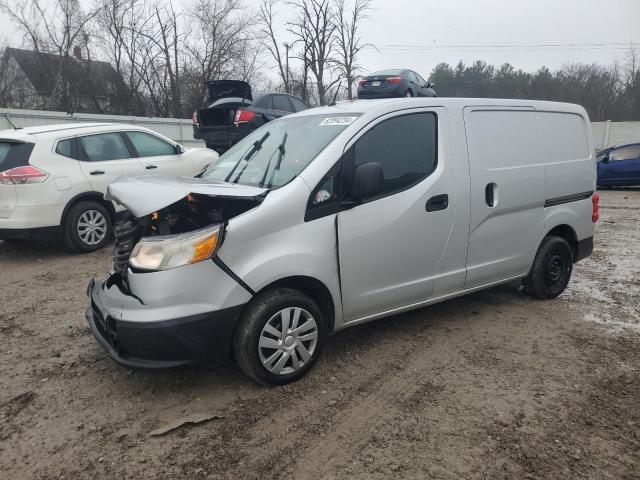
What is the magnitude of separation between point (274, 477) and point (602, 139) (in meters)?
33.2

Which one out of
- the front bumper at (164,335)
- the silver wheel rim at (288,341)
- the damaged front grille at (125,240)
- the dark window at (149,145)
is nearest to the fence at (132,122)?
the dark window at (149,145)

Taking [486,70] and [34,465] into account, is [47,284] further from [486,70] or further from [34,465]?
[486,70]

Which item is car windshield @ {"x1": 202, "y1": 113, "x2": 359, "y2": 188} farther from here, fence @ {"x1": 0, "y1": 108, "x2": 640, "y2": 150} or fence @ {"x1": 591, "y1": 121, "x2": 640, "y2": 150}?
fence @ {"x1": 591, "y1": 121, "x2": 640, "y2": 150}

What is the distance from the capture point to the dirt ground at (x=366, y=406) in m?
2.49

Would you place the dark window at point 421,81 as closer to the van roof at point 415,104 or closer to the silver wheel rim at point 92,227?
the van roof at point 415,104

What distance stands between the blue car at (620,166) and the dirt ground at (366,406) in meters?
13.5

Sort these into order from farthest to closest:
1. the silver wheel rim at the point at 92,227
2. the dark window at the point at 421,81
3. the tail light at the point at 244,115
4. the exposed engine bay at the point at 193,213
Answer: the dark window at the point at 421,81 → the tail light at the point at 244,115 → the silver wheel rim at the point at 92,227 → the exposed engine bay at the point at 193,213

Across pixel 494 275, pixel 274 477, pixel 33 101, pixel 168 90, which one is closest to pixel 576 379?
pixel 494 275

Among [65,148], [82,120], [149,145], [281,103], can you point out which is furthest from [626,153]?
[82,120]

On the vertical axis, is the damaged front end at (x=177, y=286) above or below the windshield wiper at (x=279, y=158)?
below

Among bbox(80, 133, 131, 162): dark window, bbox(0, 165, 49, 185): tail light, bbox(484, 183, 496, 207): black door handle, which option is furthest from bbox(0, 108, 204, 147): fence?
Result: bbox(484, 183, 496, 207): black door handle

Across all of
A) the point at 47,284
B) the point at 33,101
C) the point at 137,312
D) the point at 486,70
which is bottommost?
the point at 47,284

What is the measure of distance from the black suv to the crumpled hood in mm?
7142

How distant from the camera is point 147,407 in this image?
9.89 ft
